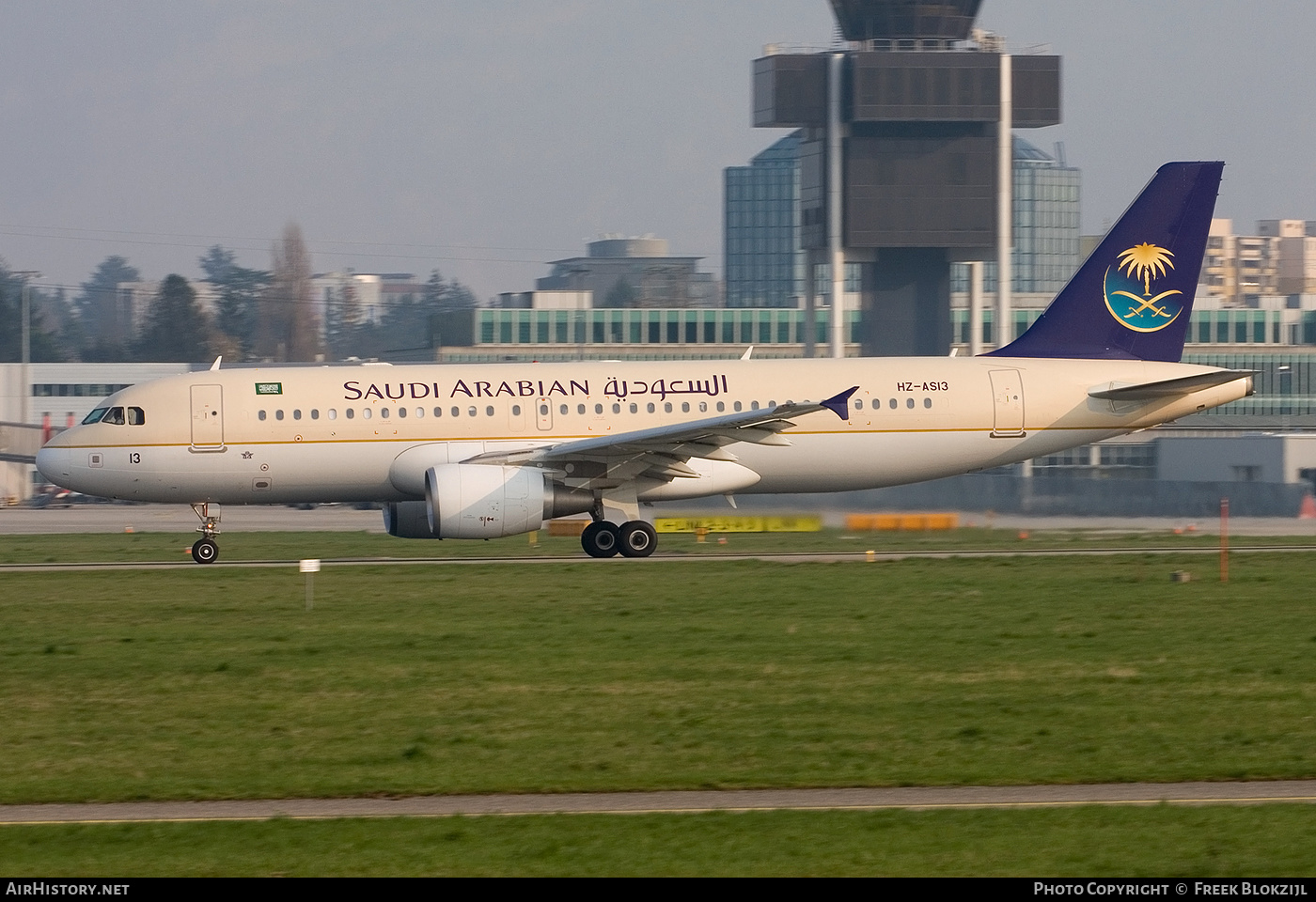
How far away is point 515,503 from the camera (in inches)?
1102

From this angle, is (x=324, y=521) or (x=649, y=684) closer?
(x=649, y=684)

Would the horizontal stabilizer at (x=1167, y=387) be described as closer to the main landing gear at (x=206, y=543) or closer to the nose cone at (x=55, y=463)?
the main landing gear at (x=206, y=543)

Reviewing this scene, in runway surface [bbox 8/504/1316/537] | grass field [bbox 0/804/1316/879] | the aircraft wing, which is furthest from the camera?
runway surface [bbox 8/504/1316/537]

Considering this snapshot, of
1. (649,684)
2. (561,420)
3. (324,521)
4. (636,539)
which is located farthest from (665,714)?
(324,521)

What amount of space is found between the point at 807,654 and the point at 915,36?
7606 cm

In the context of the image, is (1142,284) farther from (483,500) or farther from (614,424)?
(483,500)

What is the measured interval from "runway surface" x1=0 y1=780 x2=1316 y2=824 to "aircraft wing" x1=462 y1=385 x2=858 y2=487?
1580 cm

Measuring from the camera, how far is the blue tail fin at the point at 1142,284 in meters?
32.7

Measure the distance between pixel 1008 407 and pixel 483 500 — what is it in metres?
10.7

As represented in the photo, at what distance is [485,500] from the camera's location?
27.8 meters

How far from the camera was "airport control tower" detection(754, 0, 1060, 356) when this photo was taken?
86.5 metres

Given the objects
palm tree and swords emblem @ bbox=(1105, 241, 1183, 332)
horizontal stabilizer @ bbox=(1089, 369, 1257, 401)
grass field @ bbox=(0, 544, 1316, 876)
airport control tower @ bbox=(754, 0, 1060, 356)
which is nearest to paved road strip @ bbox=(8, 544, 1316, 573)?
horizontal stabilizer @ bbox=(1089, 369, 1257, 401)

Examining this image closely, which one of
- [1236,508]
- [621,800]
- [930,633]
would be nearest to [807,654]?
[930,633]

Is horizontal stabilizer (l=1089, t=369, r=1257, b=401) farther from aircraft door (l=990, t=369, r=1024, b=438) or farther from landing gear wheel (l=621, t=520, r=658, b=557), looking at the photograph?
landing gear wheel (l=621, t=520, r=658, b=557)
